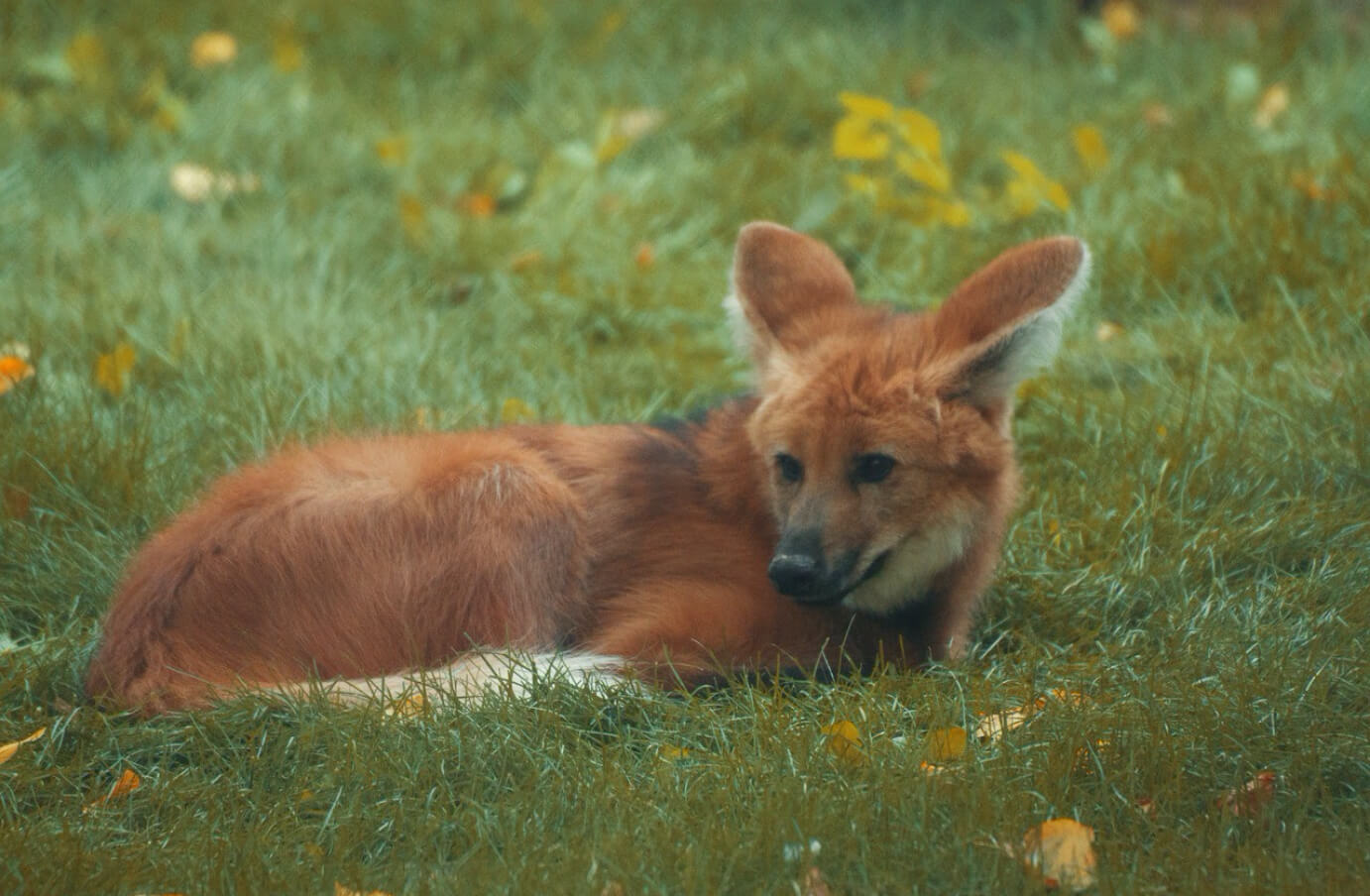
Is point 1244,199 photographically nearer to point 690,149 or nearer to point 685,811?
point 690,149

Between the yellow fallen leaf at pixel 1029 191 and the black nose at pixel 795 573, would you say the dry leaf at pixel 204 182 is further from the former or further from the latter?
the black nose at pixel 795 573

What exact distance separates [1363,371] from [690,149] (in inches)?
122

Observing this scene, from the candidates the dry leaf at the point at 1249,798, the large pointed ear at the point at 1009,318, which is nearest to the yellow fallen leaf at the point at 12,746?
the large pointed ear at the point at 1009,318

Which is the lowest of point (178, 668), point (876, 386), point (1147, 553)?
point (1147, 553)

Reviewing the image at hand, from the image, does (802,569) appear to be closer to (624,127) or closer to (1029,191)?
(1029,191)

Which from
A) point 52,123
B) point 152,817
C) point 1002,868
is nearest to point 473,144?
point 52,123

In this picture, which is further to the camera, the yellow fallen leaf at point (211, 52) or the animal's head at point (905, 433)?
the yellow fallen leaf at point (211, 52)

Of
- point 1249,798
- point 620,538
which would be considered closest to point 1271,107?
point 620,538

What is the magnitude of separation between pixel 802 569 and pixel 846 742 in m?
0.51

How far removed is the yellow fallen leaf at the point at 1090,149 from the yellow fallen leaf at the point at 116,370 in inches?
139

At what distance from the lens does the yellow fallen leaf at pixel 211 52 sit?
6.76 m

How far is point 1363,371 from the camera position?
412 centimetres

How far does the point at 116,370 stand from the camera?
4.57 meters

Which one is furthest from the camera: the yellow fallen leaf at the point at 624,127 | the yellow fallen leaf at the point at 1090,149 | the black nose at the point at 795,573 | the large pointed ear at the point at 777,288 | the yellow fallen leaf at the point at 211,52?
the yellow fallen leaf at the point at 211,52
